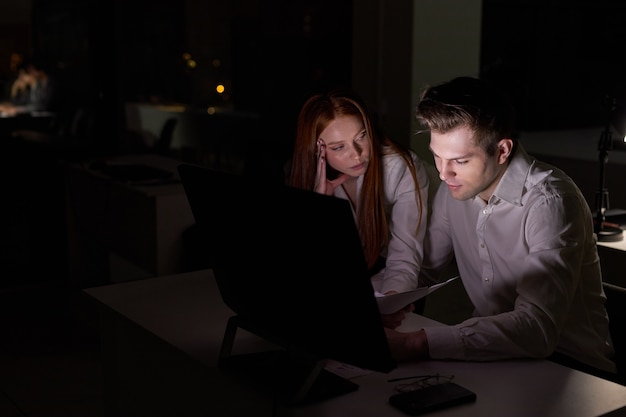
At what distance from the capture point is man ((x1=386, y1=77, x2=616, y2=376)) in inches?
71.1

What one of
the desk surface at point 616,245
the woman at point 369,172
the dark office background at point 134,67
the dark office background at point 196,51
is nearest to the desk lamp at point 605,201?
the desk surface at point 616,245

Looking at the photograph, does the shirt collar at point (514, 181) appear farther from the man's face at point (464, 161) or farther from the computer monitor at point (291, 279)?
the computer monitor at point (291, 279)

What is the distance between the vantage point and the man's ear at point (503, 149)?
2.03m

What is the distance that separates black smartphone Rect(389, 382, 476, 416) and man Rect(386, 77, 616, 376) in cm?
19

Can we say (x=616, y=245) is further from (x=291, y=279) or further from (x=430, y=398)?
(x=291, y=279)

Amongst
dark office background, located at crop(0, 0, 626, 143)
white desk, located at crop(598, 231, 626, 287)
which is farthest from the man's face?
dark office background, located at crop(0, 0, 626, 143)

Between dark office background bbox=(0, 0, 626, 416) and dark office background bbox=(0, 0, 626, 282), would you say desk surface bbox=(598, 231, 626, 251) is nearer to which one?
dark office background bbox=(0, 0, 626, 416)

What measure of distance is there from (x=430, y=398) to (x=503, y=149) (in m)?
0.73

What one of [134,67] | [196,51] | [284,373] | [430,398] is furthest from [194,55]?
[430,398]

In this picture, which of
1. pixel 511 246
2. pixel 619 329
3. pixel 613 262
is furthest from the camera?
pixel 613 262

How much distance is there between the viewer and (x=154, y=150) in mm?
5430

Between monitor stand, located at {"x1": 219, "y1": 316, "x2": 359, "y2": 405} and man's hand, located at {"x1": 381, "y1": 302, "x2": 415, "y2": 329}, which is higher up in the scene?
man's hand, located at {"x1": 381, "y1": 302, "x2": 415, "y2": 329}

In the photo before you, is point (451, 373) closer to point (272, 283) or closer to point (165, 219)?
point (272, 283)

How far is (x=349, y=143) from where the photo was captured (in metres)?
2.54
